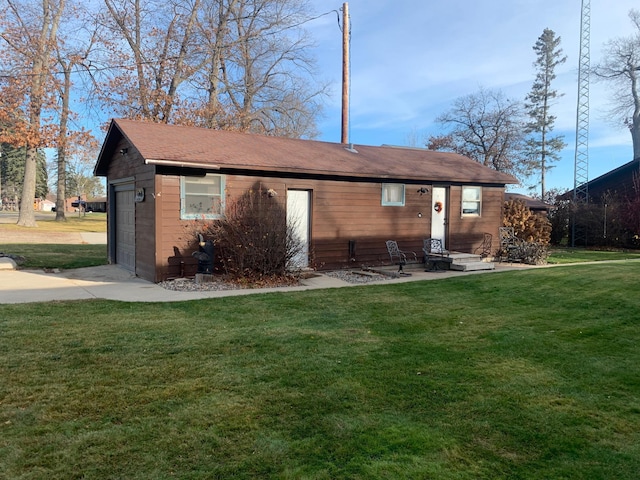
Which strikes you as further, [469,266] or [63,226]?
[63,226]

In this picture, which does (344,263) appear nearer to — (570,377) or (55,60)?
(570,377)

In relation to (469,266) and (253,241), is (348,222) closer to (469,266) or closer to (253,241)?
(469,266)

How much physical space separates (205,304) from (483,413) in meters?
4.99

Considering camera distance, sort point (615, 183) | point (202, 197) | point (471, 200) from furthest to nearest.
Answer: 1. point (615, 183)
2. point (471, 200)
3. point (202, 197)

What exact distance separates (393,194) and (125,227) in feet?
23.2

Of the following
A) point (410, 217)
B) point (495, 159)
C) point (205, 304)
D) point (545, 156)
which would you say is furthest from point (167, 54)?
point (545, 156)

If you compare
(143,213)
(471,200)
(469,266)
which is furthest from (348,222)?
(143,213)

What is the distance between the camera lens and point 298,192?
11.5 meters

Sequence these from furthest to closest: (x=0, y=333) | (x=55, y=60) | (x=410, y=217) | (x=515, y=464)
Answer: (x=55, y=60) < (x=410, y=217) < (x=0, y=333) < (x=515, y=464)

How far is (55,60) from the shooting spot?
928 inches

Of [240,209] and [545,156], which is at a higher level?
[545,156]

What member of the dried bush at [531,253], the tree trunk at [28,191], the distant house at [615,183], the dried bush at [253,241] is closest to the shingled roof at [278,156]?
the dried bush at [253,241]

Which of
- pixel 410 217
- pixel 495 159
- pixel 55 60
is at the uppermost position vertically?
pixel 55 60

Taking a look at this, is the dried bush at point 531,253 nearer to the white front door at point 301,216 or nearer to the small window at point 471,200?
the small window at point 471,200
